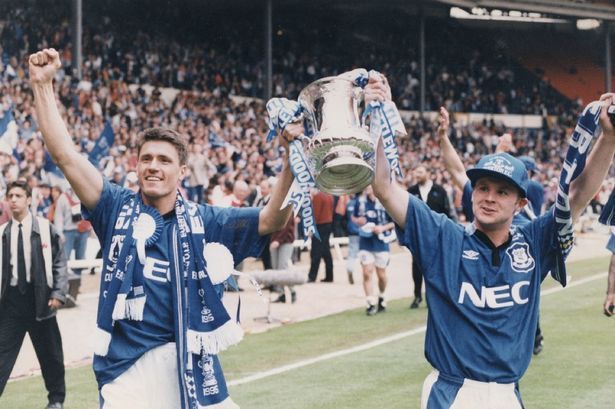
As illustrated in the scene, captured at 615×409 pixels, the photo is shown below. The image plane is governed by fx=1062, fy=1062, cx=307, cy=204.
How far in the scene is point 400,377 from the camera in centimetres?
1010

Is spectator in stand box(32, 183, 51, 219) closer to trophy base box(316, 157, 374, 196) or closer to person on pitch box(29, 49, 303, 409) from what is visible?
person on pitch box(29, 49, 303, 409)

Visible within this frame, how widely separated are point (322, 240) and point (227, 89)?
16284mm

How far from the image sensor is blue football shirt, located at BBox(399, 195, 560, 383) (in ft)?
15.3

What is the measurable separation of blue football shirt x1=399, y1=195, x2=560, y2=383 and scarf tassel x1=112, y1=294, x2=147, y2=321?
122cm

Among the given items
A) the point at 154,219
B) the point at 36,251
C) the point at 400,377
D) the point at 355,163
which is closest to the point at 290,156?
the point at 355,163

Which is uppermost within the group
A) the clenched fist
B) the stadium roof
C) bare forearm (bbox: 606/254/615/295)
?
the stadium roof

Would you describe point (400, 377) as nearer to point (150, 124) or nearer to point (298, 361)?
point (298, 361)

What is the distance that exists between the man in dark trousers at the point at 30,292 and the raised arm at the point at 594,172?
17.6 feet

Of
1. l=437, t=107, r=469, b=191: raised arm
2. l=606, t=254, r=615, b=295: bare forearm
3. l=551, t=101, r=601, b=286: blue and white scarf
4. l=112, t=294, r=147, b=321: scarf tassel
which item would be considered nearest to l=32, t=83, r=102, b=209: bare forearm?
l=112, t=294, r=147, b=321: scarf tassel

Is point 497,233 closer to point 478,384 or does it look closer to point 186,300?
point 478,384

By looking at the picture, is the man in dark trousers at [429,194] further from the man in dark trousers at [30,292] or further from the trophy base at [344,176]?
the trophy base at [344,176]

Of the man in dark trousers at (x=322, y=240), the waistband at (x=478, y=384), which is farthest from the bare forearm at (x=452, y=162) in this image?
the man in dark trousers at (x=322, y=240)

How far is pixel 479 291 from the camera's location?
15.5 ft

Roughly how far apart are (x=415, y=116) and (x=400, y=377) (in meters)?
31.5
